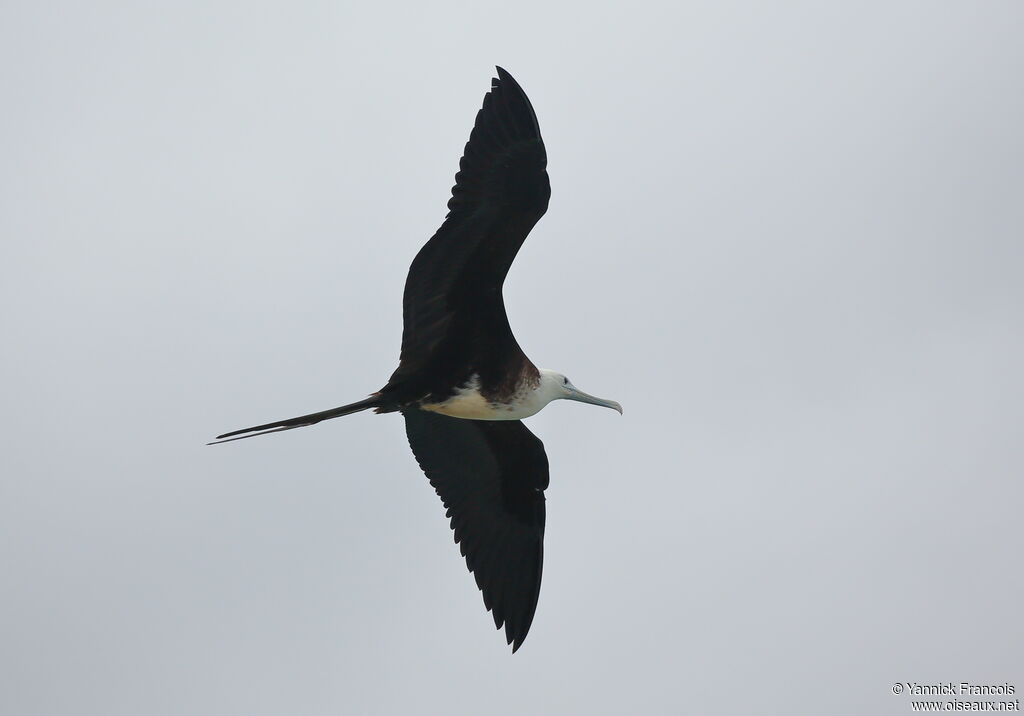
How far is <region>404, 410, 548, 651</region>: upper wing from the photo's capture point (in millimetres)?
10320

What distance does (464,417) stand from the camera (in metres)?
10.1

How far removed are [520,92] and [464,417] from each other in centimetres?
252

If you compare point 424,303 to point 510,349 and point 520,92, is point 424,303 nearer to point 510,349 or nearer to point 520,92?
point 510,349

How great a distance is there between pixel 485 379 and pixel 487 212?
1376 millimetres

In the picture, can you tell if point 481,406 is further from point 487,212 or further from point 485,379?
point 487,212

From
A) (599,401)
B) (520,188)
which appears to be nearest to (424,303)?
(520,188)

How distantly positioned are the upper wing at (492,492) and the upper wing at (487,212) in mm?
1287

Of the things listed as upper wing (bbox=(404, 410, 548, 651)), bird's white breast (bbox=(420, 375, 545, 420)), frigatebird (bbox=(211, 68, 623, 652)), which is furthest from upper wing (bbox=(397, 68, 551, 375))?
upper wing (bbox=(404, 410, 548, 651))

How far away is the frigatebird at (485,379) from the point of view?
890 centimetres

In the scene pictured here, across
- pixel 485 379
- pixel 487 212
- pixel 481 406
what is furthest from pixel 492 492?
pixel 487 212

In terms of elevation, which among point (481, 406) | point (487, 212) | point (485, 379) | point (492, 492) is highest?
point (487, 212)

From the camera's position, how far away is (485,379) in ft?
32.3

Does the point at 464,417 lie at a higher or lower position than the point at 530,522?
higher

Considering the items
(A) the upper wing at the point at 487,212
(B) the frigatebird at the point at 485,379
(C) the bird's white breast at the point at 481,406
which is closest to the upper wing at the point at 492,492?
(B) the frigatebird at the point at 485,379
